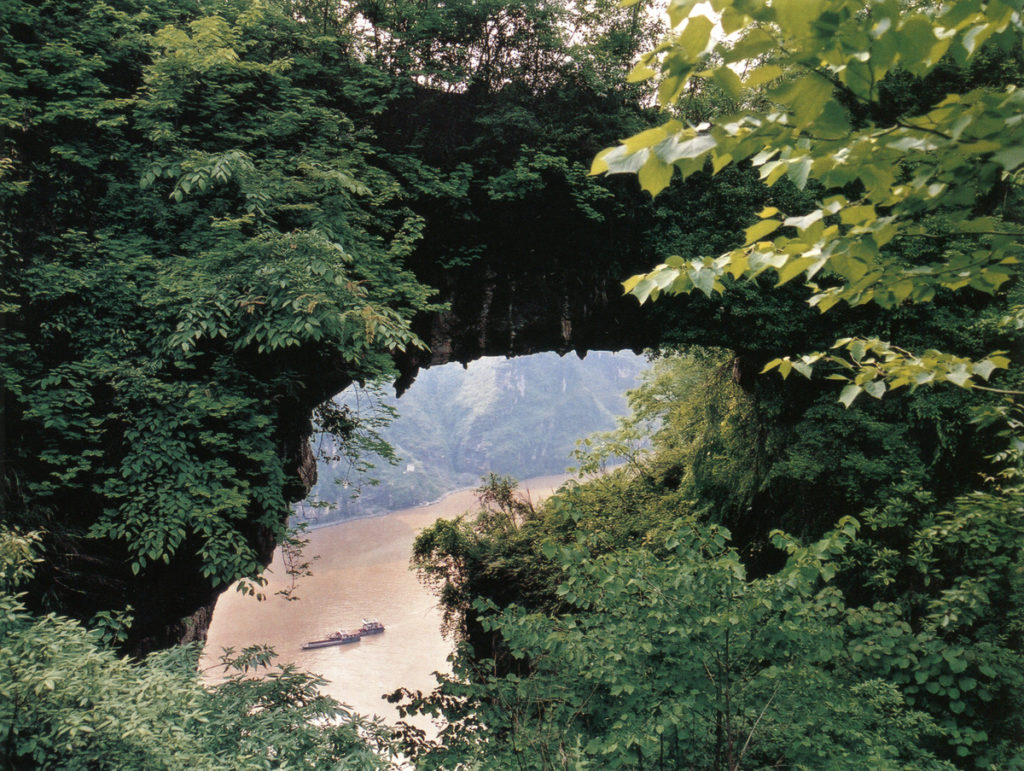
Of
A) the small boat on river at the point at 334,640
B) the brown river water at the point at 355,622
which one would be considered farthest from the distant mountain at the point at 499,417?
the small boat on river at the point at 334,640

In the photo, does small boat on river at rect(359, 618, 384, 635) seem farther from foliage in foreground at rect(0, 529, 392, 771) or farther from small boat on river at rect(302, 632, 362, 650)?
foliage in foreground at rect(0, 529, 392, 771)

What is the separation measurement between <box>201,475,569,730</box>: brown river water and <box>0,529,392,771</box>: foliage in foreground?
1678cm

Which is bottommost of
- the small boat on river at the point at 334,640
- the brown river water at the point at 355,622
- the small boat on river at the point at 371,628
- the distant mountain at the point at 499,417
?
the brown river water at the point at 355,622

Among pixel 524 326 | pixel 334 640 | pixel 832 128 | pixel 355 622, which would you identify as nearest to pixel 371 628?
pixel 334 640

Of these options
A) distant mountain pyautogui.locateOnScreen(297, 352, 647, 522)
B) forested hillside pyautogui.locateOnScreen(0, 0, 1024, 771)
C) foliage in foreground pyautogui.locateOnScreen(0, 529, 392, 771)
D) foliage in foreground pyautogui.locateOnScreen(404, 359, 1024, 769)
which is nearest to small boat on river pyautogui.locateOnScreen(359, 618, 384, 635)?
forested hillside pyautogui.locateOnScreen(0, 0, 1024, 771)

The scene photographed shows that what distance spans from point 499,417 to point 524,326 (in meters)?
69.8

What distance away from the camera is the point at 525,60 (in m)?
8.12

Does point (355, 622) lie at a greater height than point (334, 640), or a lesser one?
lesser

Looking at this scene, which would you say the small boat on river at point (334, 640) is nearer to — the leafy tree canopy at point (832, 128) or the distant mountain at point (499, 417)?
the distant mountain at point (499, 417)

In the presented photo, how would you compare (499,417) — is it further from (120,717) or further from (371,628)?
(120,717)

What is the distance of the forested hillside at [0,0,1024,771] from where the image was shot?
5.23ft

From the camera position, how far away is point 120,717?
277 cm

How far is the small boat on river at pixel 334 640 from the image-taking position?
27969mm

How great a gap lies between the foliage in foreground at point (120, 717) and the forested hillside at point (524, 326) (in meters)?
0.02
